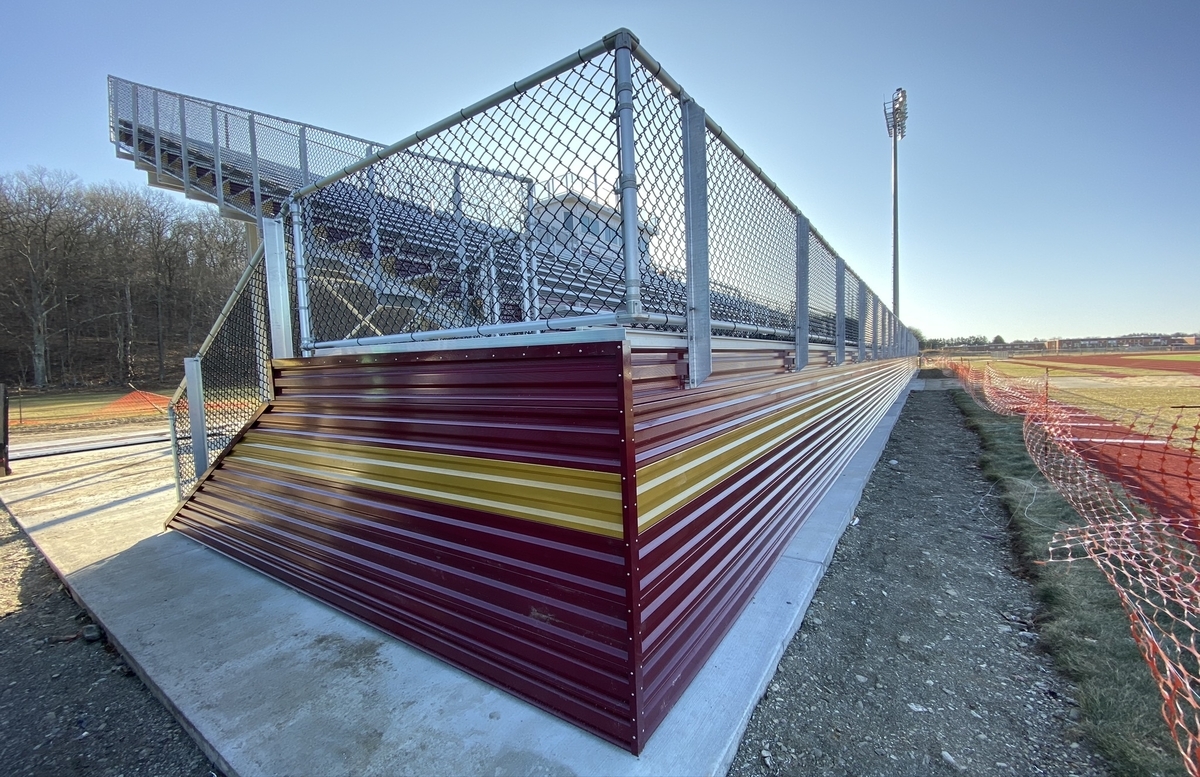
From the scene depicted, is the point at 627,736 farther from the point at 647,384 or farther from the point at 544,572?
the point at 647,384

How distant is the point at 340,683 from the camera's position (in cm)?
199

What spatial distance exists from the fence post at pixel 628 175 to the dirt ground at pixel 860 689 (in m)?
1.72

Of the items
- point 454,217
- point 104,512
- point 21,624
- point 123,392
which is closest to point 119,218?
point 123,392

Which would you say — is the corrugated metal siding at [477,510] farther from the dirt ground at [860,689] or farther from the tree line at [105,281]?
the tree line at [105,281]

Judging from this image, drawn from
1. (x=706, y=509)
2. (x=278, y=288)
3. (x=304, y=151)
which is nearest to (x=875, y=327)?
(x=706, y=509)

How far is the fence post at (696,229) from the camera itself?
6.08ft

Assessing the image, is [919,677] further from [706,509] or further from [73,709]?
[73,709]

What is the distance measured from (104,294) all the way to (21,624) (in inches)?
1244

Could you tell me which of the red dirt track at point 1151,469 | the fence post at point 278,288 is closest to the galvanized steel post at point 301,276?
the fence post at point 278,288

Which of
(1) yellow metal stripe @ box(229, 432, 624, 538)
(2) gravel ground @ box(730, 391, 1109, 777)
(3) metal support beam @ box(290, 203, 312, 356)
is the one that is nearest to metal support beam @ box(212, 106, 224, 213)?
(3) metal support beam @ box(290, 203, 312, 356)

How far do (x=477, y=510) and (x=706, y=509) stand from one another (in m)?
0.98

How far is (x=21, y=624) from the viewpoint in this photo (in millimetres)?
2756

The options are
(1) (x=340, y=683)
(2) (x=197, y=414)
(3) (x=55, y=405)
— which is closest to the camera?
(1) (x=340, y=683)

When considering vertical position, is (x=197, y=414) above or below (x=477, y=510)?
above
